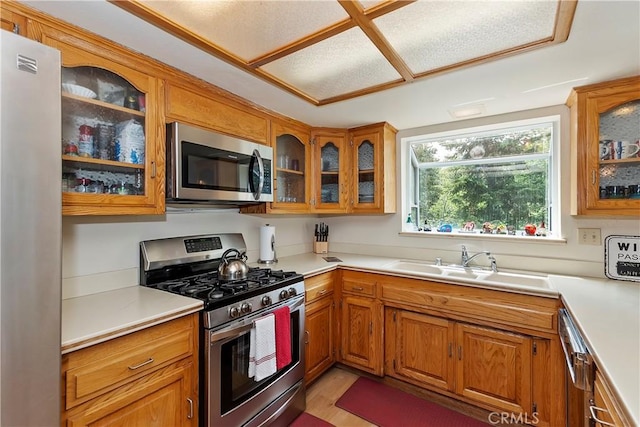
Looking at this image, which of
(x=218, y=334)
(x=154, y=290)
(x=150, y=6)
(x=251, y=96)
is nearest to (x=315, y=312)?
(x=218, y=334)

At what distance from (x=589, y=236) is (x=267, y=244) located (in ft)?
7.85

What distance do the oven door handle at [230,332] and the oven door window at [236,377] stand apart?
0.13ft

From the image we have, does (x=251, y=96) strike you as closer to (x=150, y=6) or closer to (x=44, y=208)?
(x=150, y=6)

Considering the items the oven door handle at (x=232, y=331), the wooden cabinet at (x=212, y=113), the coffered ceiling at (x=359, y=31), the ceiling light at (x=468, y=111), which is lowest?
the oven door handle at (x=232, y=331)

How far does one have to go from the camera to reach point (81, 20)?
1.26m

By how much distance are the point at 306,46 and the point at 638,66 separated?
183 cm

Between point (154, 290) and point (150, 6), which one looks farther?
point (154, 290)

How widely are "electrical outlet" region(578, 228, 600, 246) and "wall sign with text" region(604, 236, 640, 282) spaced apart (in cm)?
5

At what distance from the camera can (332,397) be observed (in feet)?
7.17

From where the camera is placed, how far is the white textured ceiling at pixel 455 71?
4.01ft

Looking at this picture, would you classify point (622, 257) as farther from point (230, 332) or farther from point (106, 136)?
point (106, 136)

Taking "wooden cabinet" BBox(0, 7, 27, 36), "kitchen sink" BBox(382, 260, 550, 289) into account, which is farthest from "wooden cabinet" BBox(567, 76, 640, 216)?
"wooden cabinet" BBox(0, 7, 27, 36)

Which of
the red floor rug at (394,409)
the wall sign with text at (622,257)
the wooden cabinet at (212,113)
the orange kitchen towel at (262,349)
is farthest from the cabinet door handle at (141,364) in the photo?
the wall sign with text at (622,257)

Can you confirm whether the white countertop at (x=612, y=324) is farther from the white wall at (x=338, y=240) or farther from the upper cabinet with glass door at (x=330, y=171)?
the upper cabinet with glass door at (x=330, y=171)
